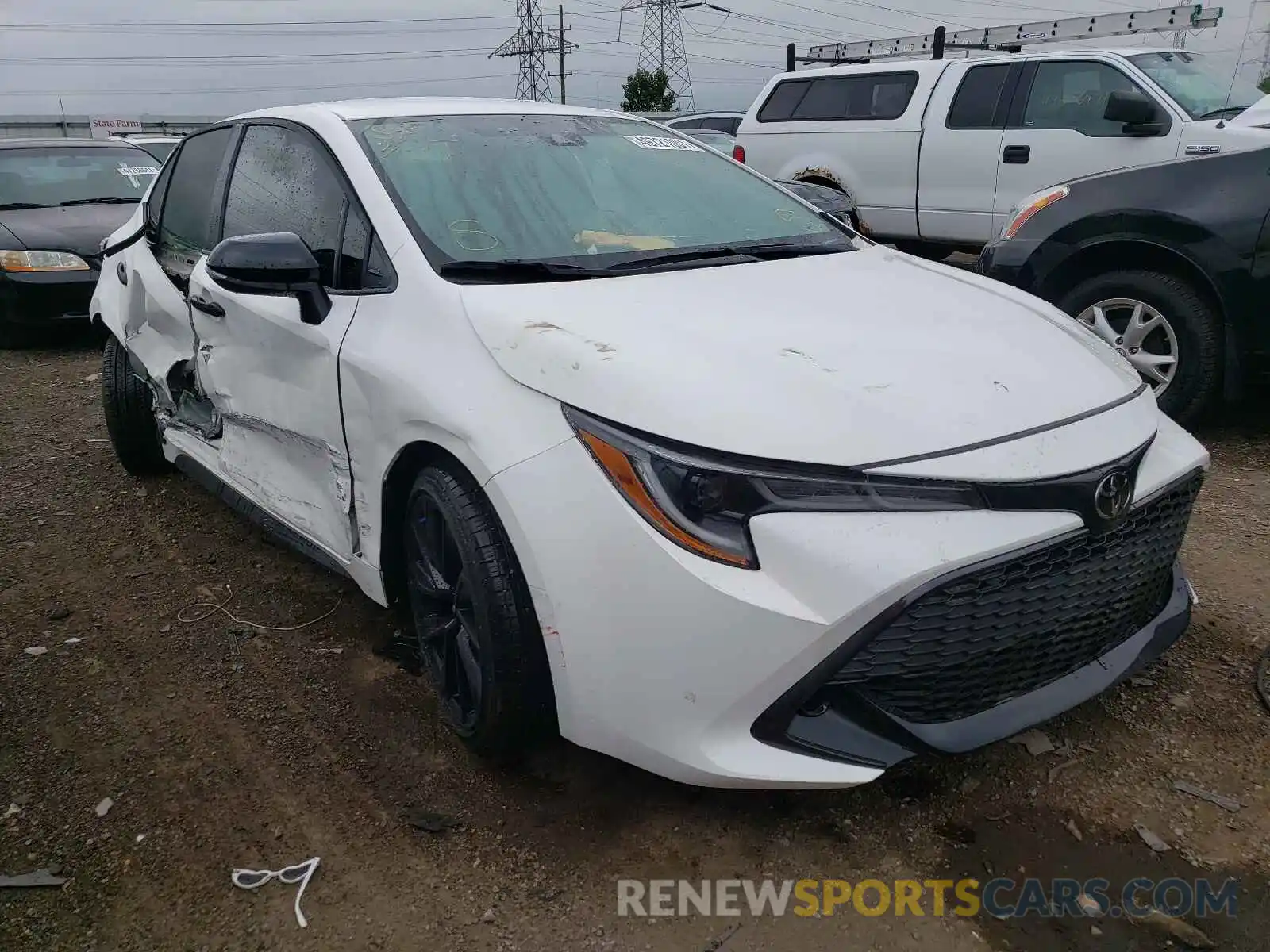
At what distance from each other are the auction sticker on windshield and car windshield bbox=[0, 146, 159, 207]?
6204 mm

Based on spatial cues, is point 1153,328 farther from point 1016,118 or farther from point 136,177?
point 136,177

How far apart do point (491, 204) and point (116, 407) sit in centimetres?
259

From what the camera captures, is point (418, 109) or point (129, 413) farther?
point (129, 413)

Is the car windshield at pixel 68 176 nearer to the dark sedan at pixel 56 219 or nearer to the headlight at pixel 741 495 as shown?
the dark sedan at pixel 56 219

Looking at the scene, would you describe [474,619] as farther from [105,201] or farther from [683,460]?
[105,201]

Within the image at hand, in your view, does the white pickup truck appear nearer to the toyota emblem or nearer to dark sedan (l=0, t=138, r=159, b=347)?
the toyota emblem

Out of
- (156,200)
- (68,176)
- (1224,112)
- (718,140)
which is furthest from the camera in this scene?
(718,140)

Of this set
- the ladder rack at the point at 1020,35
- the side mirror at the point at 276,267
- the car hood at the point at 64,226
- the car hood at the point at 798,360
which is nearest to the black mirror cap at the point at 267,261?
the side mirror at the point at 276,267

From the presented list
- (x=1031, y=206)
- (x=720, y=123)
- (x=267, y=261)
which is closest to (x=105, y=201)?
(x=267, y=261)

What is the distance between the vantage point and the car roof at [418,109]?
303 cm

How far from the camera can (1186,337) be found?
4273 mm

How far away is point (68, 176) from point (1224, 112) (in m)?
→ 8.91

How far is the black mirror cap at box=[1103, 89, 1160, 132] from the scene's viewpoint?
21.1ft

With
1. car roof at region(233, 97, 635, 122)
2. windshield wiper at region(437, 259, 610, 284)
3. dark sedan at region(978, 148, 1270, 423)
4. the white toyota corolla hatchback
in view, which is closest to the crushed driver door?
the white toyota corolla hatchback
